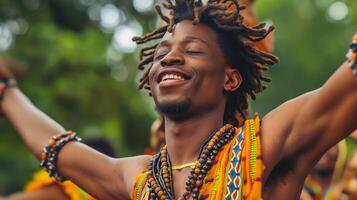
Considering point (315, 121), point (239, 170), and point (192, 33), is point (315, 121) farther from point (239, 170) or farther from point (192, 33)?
point (192, 33)

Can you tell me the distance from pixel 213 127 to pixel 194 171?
0.91 feet

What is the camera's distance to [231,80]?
4.52m

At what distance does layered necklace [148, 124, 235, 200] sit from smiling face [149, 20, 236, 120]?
0.14 meters

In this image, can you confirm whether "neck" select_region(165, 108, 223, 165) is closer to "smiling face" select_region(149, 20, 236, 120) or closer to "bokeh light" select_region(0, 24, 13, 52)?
"smiling face" select_region(149, 20, 236, 120)

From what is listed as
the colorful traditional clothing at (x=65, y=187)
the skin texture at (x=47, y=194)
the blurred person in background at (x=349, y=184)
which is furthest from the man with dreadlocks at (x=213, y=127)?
the blurred person in background at (x=349, y=184)

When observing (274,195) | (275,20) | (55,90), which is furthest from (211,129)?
(275,20)

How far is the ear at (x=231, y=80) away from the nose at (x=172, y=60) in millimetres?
241

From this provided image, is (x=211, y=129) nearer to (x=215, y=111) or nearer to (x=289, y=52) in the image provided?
(x=215, y=111)

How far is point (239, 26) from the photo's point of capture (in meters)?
4.55

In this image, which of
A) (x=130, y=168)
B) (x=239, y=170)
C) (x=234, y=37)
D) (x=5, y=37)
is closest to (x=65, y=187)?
(x=130, y=168)

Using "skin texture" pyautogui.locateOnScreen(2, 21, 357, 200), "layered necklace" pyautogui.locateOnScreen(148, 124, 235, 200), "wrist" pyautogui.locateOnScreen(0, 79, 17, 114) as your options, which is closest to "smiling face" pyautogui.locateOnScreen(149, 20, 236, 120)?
"skin texture" pyautogui.locateOnScreen(2, 21, 357, 200)

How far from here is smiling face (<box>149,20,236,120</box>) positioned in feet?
14.2

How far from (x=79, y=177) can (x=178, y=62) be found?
2.71ft

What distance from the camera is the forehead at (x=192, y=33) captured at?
4.47 m
